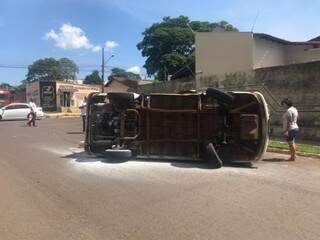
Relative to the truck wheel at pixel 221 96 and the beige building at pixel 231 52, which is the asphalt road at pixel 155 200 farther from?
the beige building at pixel 231 52

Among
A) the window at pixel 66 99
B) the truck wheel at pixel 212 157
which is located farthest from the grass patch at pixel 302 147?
the window at pixel 66 99

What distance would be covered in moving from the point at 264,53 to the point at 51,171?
84.2 ft

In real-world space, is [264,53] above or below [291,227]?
above

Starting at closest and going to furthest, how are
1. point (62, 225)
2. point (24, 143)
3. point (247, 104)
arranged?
1. point (62, 225)
2. point (247, 104)
3. point (24, 143)

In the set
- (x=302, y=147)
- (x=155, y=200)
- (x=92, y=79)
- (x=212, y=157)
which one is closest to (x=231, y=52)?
(x=302, y=147)

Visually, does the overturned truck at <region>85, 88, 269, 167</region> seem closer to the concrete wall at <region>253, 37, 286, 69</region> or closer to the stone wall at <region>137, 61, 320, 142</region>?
the stone wall at <region>137, 61, 320, 142</region>

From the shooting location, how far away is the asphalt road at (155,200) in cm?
660

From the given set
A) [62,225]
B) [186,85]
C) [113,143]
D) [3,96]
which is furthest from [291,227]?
[3,96]

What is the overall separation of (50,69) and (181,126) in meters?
112

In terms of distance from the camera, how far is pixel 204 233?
6.43 metres

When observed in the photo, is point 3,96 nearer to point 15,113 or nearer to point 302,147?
point 15,113

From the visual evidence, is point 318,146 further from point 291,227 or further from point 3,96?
point 3,96

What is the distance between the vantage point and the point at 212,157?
1149 cm

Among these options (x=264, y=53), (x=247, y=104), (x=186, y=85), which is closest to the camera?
(x=247, y=104)
